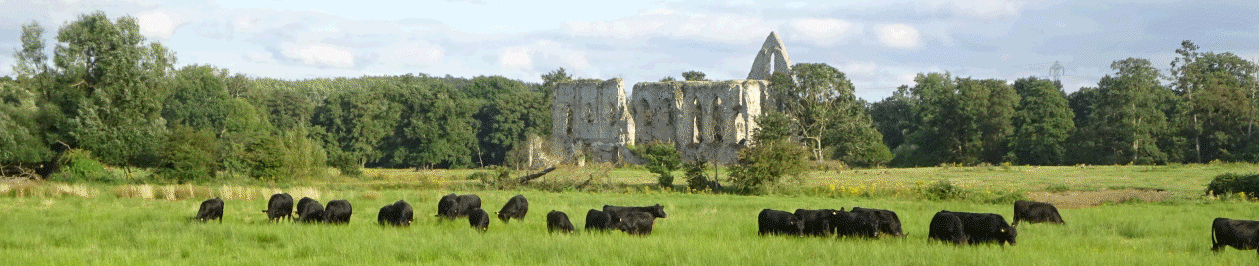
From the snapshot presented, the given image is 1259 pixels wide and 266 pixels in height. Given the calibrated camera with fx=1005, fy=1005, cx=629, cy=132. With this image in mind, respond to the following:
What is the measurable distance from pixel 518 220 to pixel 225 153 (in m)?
23.5

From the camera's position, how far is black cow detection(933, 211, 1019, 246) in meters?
13.2

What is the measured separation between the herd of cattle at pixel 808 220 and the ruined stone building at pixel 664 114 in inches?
1564

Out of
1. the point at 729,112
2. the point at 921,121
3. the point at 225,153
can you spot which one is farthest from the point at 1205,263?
the point at 921,121

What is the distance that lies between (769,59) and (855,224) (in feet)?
161

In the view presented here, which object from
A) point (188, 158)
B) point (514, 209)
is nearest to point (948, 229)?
point (514, 209)

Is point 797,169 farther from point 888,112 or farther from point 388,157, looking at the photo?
point 388,157

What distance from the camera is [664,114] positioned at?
6122cm

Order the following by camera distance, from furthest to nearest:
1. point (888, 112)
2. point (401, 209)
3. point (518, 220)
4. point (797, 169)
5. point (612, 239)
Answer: point (888, 112)
point (797, 169)
point (518, 220)
point (401, 209)
point (612, 239)

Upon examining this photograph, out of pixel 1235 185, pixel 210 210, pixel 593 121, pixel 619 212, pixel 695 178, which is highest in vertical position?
pixel 593 121

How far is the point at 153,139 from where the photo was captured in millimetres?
38312

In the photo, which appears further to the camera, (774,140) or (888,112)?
(888,112)

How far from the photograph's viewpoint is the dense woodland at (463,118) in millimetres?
37344

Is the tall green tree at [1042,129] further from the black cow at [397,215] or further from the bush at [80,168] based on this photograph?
the black cow at [397,215]

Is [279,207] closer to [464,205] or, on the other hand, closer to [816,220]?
[464,205]
